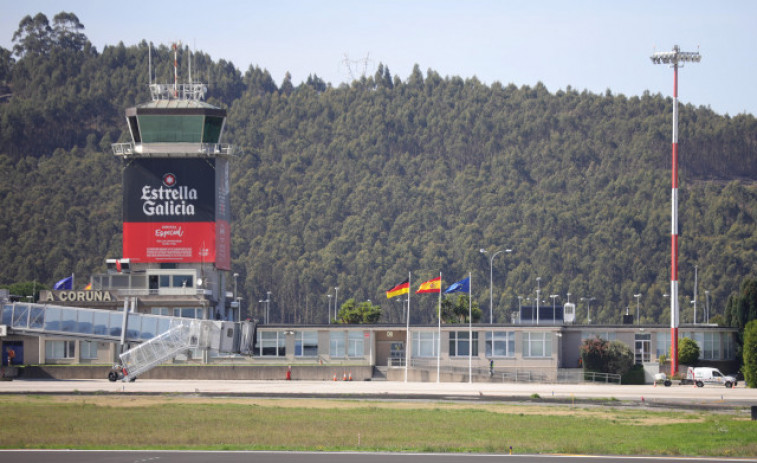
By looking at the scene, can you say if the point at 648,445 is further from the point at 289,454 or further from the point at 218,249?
the point at 218,249

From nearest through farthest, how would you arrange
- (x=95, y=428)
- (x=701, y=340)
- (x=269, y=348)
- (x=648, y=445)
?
(x=648, y=445) → (x=95, y=428) → (x=701, y=340) → (x=269, y=348)

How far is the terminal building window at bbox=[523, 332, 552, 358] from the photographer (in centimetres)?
9069

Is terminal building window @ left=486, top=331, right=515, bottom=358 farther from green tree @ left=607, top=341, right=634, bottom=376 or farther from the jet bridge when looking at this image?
the jet bridge

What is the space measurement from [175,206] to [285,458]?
68028mm

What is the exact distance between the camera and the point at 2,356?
307 ft

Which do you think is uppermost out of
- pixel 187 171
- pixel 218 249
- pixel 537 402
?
pixel 187 171

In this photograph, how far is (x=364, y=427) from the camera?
44281 millimetres

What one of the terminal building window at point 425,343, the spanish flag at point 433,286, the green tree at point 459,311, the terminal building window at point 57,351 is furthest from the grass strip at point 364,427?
the green tree at point 459,311

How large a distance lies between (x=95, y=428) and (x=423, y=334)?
5432cm

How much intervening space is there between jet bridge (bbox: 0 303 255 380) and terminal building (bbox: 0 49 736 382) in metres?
0.18

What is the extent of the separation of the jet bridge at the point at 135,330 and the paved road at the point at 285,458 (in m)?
40.5

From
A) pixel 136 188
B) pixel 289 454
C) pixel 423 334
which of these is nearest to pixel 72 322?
pixel 136 188

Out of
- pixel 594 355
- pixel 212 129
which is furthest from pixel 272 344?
pixel 594 355

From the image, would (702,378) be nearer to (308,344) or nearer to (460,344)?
(460,344)
